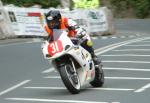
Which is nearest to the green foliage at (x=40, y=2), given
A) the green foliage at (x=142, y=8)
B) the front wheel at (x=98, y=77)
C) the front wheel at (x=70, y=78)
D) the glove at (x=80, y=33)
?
the green foliage at (x=142, y=8)

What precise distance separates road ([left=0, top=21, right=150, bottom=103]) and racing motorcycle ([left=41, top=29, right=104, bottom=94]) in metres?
0.26

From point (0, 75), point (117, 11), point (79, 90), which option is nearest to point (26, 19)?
point (0, 75)

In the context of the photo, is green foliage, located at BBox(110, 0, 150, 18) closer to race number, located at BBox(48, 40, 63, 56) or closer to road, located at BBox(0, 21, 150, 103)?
road, located at BBox(0, 21, 150, 103)

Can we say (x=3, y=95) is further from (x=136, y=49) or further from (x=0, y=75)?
(x=136, y=49)

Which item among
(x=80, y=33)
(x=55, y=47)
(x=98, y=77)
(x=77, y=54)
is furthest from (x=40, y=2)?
(x=55, y=47)

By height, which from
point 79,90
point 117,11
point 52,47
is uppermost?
point 52,47

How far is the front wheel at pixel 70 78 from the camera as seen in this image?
10.8 meters

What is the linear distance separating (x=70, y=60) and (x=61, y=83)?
209cm

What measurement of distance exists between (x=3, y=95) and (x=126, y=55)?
7.32 meters

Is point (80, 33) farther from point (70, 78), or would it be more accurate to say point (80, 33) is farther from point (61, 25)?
point (70, 78)

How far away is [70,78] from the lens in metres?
10.9

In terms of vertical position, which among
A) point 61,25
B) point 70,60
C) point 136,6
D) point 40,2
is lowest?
point 136,6

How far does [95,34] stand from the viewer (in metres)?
32.3

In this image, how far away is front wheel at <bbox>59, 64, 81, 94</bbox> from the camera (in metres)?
10.8
